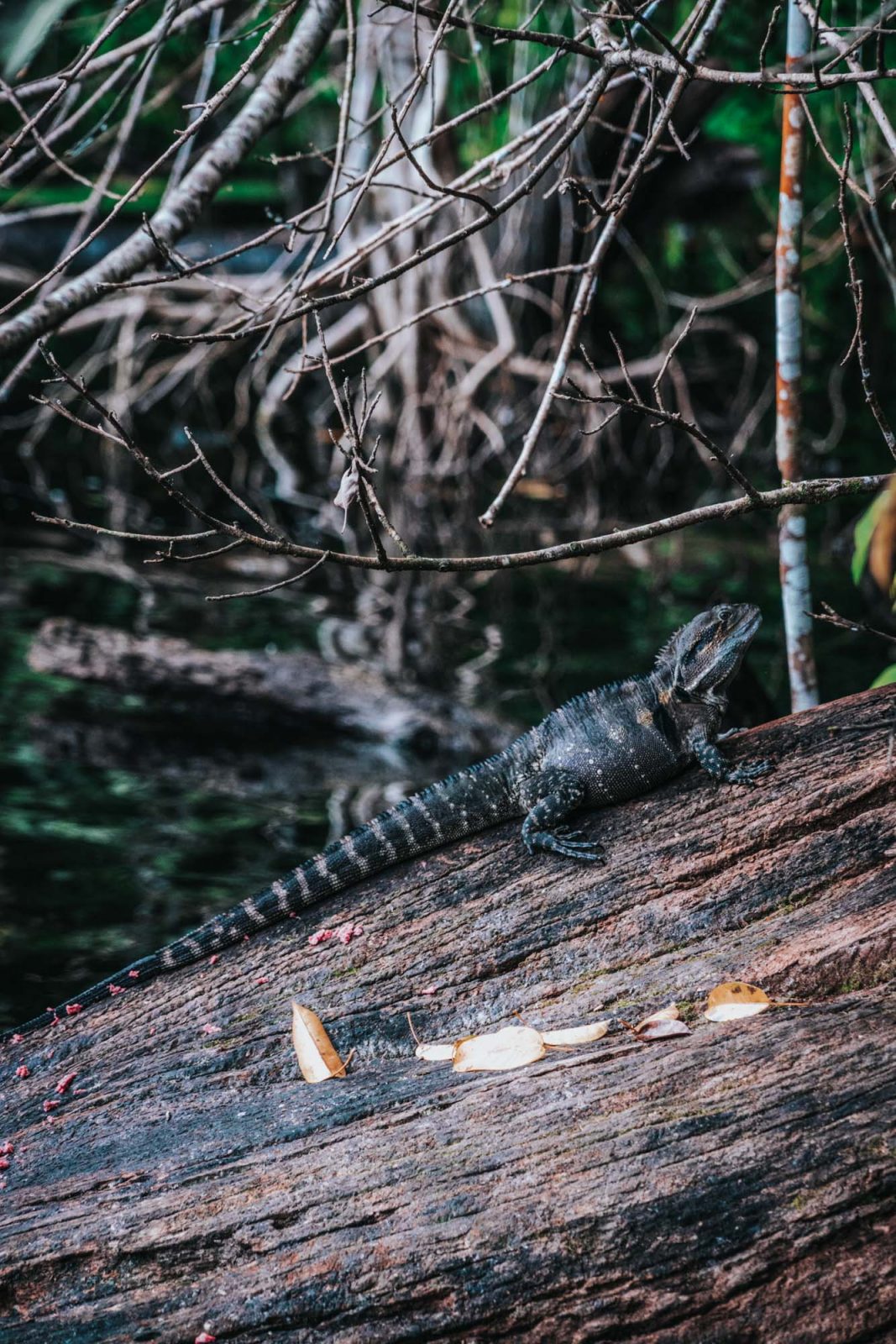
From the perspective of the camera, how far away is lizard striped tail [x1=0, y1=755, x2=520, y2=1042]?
4207mm

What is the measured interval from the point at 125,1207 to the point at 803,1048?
1.76 metres

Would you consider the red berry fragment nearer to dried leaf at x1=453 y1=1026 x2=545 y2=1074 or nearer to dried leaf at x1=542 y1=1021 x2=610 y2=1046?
dried leaf at x1=453 y1=1026 x2=545 y2=1074

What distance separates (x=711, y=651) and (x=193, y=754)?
4.24 metres

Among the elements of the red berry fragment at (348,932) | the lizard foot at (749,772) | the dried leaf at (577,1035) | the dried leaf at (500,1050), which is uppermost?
the red berry fragment at (348,932)

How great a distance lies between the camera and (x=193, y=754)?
25.4 feet

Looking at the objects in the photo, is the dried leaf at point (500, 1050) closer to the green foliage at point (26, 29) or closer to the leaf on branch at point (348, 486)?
the leaf on branch at point (348, 486)

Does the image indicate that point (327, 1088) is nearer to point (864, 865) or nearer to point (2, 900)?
point (864, 865)

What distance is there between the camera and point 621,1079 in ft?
10.2

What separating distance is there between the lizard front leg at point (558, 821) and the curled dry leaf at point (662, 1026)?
729mm

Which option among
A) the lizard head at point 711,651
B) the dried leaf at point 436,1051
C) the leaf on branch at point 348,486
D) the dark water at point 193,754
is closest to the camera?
the leaf on branch at point 348,486

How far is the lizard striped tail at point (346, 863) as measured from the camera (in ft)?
13.8

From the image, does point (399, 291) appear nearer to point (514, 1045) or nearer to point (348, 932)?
point (348, 932)

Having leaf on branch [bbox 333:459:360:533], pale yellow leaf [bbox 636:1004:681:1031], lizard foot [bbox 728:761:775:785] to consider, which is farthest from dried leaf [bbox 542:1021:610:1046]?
leaf on branch [bbox 333:459:360:533]

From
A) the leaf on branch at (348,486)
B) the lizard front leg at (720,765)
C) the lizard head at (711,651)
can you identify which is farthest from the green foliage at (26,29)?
the lizard front leg at (720,765)
